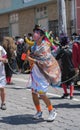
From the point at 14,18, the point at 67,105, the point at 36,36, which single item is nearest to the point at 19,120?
the point at 36,36

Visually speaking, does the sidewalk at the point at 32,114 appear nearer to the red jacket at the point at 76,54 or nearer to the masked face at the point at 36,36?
the red jacket at the point at 76,54

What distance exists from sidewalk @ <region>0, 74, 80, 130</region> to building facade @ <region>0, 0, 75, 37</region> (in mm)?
12612

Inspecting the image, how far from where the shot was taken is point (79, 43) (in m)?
9.80

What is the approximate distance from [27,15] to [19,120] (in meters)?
20.9

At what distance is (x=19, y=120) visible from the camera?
8.27 m

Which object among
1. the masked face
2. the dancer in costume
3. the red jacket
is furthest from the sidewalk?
the masked face

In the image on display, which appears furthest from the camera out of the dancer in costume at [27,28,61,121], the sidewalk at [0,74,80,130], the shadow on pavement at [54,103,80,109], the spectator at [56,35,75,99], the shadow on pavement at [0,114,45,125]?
the spectator at [56,35,75,99]

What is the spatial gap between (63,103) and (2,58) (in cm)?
214

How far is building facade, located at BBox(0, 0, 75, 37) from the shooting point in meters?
25.2

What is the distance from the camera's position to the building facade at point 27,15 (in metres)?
25.2

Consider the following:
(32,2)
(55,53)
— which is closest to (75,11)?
(32,2)

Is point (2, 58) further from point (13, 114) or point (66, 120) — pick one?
point (66, 120)

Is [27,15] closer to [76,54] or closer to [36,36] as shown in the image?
[76,54]

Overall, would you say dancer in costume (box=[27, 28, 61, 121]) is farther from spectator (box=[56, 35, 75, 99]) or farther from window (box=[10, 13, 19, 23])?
window (box=[10, 13, 19, 23])
